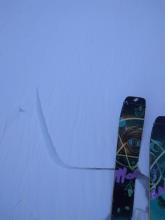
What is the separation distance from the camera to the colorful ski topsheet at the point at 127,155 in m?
1.15

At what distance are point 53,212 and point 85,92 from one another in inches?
22.4

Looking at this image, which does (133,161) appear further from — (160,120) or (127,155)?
(160,120)

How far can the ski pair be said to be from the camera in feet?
3.76

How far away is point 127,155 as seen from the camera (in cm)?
120

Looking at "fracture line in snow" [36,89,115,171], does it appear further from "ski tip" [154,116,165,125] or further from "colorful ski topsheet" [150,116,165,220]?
"ski tip" [154,116,165,125]

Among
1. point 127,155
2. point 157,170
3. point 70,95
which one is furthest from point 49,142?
point 157,170

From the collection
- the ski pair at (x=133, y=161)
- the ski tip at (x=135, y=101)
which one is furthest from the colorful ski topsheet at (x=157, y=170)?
the ski tip at (x=135, y=101)

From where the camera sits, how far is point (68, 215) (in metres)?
1.15

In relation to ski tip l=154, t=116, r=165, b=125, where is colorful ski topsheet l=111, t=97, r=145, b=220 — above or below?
below

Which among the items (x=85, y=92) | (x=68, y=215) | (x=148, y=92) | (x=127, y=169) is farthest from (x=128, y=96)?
(x=68, y=215)

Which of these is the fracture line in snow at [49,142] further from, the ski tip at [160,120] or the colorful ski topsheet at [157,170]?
the ski tip at [160,120]

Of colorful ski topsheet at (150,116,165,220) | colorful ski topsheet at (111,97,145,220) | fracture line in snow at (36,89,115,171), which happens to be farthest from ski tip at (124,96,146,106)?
fracture line in snow at (36,89,115,171)

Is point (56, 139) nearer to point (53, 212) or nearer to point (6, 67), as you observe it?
point (53, 212)

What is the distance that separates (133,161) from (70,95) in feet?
1.42
